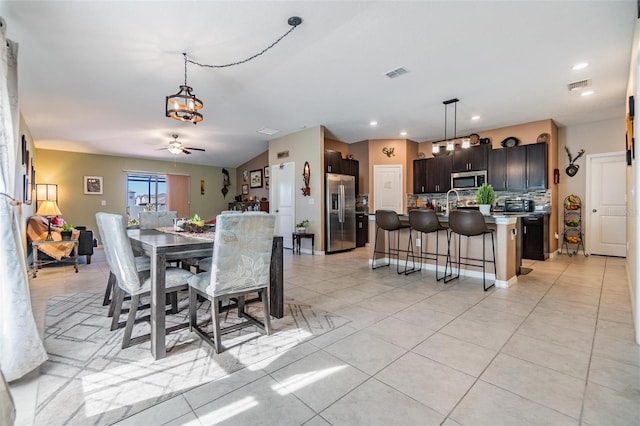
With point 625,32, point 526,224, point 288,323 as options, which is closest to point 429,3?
point 625,32

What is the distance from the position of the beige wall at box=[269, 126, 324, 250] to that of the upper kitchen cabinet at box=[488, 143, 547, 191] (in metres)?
3.72

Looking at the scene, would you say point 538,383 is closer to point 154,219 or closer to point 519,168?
point 154,219

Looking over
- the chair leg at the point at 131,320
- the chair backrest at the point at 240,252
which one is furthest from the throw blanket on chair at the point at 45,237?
the chair backrest at the point at 240,252

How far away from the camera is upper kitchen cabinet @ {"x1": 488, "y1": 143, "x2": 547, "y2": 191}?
5.79 metres

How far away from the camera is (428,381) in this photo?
5.72 feet

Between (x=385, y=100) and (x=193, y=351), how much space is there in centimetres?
445

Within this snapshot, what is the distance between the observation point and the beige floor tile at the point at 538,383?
155cm

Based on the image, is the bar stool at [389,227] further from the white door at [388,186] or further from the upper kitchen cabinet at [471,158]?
the upper kitchen cabinet at [471,158]

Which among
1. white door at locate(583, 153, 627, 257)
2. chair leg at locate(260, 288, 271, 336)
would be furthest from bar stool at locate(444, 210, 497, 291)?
white door at locate(583, 153, 627, 257)

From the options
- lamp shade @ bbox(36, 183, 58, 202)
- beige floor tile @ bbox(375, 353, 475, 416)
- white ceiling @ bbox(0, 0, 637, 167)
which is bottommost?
beige floor tile @ bbox(375, 353, 475, 416)

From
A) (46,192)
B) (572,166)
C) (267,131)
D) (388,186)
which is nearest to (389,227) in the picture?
(388,186)

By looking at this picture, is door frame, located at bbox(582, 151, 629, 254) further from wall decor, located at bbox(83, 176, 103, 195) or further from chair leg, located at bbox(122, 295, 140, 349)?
wall decor, located at bbox(83, 176, 103, 195)

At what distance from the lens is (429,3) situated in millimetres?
2619

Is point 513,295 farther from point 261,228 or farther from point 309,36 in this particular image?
point 309,36
